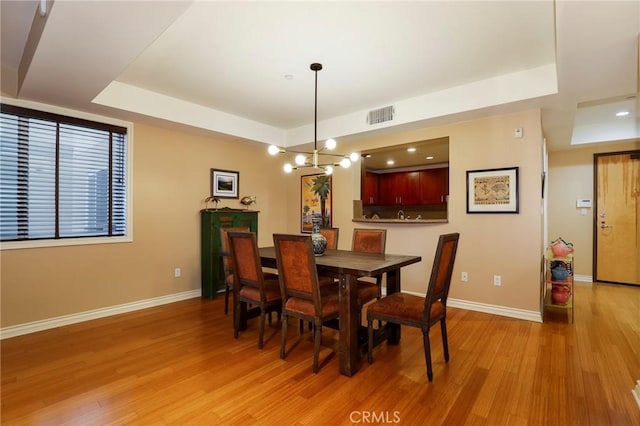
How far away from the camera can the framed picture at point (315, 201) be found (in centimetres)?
511

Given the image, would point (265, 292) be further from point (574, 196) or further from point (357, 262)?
point (574, 196)

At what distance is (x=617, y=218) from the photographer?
504 centimetres

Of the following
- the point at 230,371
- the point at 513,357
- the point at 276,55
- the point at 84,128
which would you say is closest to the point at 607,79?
the point at 513,357

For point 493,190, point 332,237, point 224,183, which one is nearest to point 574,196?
point 493,190

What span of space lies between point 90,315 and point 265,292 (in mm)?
2163

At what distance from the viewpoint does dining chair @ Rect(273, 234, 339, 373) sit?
2.32 meters

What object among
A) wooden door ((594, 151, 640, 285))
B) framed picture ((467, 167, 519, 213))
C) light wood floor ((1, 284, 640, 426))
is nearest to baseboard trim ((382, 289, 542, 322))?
light wood floor ((1, 284, 640, 426))

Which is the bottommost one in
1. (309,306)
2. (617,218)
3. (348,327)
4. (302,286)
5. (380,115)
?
(348,327)

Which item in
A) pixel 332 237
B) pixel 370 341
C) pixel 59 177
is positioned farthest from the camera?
pixel 332 237

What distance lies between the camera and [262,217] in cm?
534

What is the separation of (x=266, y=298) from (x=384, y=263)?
107 centimetres

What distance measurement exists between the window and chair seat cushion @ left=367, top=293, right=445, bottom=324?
3118mm

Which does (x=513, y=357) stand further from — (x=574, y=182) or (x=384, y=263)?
(x=574, y=182)

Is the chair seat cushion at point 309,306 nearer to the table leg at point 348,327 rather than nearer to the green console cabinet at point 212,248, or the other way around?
the table leg at point 348,327
